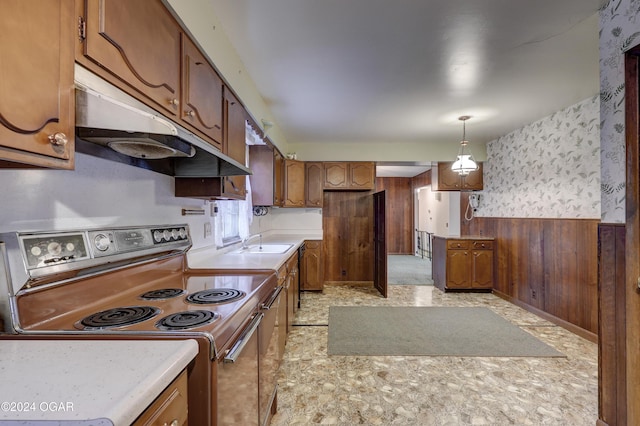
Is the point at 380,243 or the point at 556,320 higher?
the point at 380,243

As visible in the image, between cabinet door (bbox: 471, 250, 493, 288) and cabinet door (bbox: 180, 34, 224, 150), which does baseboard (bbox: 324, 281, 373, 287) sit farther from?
cabinet door (bbox: 180, 34, 224, 150)

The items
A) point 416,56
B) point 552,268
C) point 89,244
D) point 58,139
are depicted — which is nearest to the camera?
point 58,139

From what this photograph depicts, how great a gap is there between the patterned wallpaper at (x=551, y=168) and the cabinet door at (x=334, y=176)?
7.76ft

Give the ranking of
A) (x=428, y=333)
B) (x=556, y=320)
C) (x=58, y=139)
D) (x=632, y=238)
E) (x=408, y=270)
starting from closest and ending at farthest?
1. (x=58, y=139)
2. (x=632, y=238)
3. (x=428, y=333)
4. (x=556, y=320)
5. (x=408, y=270)

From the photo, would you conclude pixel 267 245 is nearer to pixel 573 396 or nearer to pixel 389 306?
pixel 389 306

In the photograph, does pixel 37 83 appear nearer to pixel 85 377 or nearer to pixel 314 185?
pixel 85 377

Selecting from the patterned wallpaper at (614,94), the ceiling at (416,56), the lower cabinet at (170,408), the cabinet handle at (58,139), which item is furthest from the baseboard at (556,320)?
the cabinet handle at (58,139)

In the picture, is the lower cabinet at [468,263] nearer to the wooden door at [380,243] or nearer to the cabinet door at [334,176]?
the wooden door at [380,243]

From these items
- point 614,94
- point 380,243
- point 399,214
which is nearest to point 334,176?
point 380,243

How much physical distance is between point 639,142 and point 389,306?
306cm

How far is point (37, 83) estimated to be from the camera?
69cm

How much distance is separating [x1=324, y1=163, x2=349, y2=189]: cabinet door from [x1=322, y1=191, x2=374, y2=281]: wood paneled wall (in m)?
0.40

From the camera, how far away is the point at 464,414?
1833 mm

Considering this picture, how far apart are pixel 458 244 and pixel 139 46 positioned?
15.4 ft
